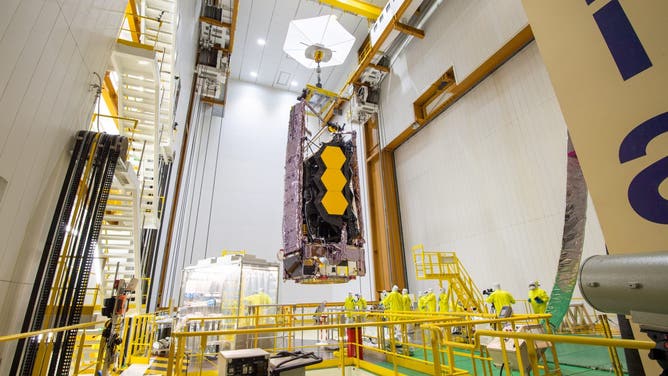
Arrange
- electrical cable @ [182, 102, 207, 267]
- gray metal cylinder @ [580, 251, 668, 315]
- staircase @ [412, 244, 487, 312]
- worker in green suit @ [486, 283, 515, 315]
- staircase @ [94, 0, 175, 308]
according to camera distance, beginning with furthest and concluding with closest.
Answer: electrical cable @ [182, 102, 207, 267]
staircase @ [412, 244, 487, 312]
worker in green suit @ [486, 283, 515, 315]
staircase @ [94, 0, 175, 308]
gray metal cylinder @ [580, 251, 668, 315]

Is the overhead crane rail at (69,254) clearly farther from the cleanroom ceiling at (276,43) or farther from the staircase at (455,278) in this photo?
the cleanroom ceiling at (276,43)

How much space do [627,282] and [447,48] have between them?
13.3 meters

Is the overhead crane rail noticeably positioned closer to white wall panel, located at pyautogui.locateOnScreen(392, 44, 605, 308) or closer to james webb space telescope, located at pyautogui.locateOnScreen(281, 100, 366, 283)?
james webb space telescope, located at pyautogui.locateOnScreen(281, 100, 366, 283)

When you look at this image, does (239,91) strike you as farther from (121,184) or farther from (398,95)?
(121,184)

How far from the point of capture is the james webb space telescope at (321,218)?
6.62 meters

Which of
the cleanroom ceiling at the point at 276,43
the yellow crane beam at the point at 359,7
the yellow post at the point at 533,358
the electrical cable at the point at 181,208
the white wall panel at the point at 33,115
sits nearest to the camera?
the yellow post at the point at 533,358

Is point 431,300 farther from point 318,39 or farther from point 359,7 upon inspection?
point 359,7

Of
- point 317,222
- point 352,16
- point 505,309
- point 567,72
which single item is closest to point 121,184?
point 317,222

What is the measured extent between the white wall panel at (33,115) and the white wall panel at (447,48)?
11.1 metres

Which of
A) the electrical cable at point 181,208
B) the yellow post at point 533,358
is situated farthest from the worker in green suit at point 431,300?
the electrical cable at point 181,208

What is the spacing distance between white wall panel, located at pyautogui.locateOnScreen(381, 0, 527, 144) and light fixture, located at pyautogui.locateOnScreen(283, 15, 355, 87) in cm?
373

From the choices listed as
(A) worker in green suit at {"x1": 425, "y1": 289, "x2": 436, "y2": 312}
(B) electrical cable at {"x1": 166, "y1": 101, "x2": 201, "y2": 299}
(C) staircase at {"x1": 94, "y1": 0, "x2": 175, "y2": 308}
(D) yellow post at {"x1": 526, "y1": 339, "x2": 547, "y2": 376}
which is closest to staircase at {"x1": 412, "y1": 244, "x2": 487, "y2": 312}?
(A) worker in green suit at {"x1": 425, "y1": 289, "x2": 436, "y2": 312}

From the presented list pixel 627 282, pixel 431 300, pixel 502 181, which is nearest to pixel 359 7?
pixel 502 181

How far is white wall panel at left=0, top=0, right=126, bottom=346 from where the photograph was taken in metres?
3.13
